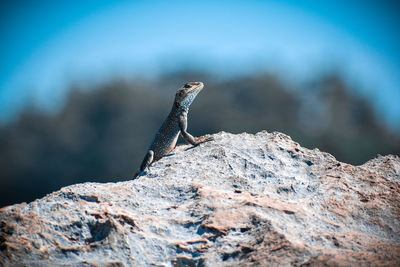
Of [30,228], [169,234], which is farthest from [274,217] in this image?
[30,228]

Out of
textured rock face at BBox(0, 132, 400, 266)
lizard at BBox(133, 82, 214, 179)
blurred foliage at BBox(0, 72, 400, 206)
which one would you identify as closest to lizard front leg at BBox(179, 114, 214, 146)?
lizard at BBox(133, 82, 214, 179)

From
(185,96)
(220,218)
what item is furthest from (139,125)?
(220,218)

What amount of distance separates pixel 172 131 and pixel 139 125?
26.2 meters

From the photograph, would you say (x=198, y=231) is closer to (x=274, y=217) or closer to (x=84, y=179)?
(x=274, y=217)

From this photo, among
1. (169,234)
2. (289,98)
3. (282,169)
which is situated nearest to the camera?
(169,234)

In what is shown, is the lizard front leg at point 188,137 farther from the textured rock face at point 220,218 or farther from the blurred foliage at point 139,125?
the blurred foliage at point 139,125

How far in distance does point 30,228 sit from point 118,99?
31.8 meters

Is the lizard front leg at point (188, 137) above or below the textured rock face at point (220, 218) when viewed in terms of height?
above

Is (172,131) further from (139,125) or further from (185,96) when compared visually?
(139,125)

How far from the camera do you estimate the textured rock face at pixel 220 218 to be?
3412 mm

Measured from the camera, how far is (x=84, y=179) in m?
30.3

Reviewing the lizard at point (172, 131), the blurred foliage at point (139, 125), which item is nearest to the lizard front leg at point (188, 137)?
the lizard at point (172, 131)

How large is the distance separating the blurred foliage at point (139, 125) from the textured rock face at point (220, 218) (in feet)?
76.5

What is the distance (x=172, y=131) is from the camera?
733 cm
